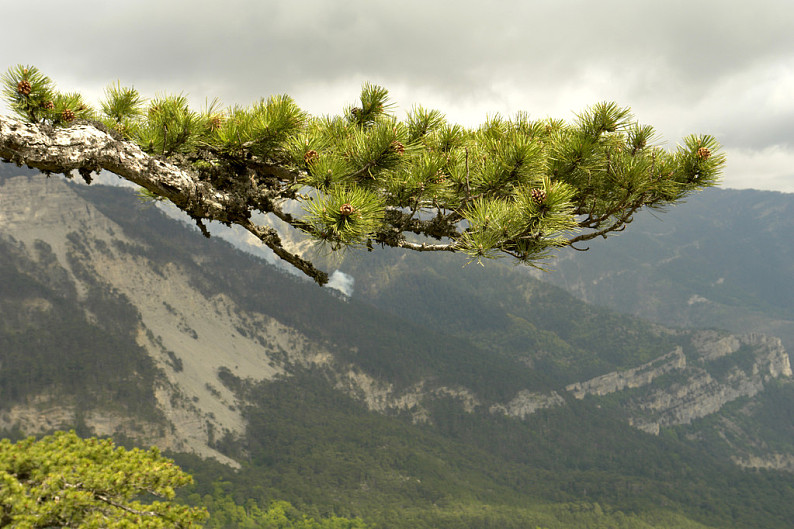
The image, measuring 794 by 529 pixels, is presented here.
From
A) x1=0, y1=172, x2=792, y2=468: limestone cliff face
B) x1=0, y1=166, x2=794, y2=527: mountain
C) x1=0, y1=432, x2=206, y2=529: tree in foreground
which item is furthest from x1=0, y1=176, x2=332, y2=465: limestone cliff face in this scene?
x1=0, y1=432, x2=206, y2=529: tree in foreground

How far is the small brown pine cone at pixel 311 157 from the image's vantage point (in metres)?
5.06

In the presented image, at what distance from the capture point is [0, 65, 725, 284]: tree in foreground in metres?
4.77

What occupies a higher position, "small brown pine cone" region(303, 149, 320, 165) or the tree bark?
"small brown pine cone" region(303, 149, 320, 165)

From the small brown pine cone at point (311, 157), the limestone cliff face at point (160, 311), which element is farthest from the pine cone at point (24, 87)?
the limestone cliff face at point (160, 311)

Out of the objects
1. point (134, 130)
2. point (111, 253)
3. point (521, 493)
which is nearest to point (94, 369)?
point (111, 253)

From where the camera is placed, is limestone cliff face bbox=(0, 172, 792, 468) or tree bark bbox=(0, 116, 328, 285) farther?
limestone cliff face bbox=(0, 172, 792, 468)

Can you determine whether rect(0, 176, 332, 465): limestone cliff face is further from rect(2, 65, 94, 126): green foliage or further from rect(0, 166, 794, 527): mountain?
rect(2, 65, 94, 126): green foliage

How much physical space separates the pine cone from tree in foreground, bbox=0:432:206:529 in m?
8.99

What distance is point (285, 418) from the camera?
16250cm

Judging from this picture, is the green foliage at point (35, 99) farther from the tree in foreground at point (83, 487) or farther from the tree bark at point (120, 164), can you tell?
the tree in foreground at point (83, 487)

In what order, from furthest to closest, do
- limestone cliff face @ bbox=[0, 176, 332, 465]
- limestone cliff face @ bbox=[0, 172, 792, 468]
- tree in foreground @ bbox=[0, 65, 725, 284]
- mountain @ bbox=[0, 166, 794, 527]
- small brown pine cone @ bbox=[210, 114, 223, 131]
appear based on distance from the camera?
1. limestone cliff face @ bbox=[0, 176, 332, 465]
2. limestone cliff face @ bbox=[0, 172, 792, 468]
3. mountain @ bbox=[0, 166, 794, 527]
4. small brown pine cone @ bbox=[210, 114, 223, 131]
5. tree in foreground @ bbox=[0, 65, 725, 284]

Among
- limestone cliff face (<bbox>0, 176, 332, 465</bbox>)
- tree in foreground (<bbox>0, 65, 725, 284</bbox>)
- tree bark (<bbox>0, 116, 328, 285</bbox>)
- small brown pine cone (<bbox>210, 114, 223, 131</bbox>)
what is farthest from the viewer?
limestone cliff face (<bbox>0, 176, 332, 465</bbox>)

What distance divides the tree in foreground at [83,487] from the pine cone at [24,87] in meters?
8.99

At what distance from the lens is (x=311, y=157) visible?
509 centimetres
